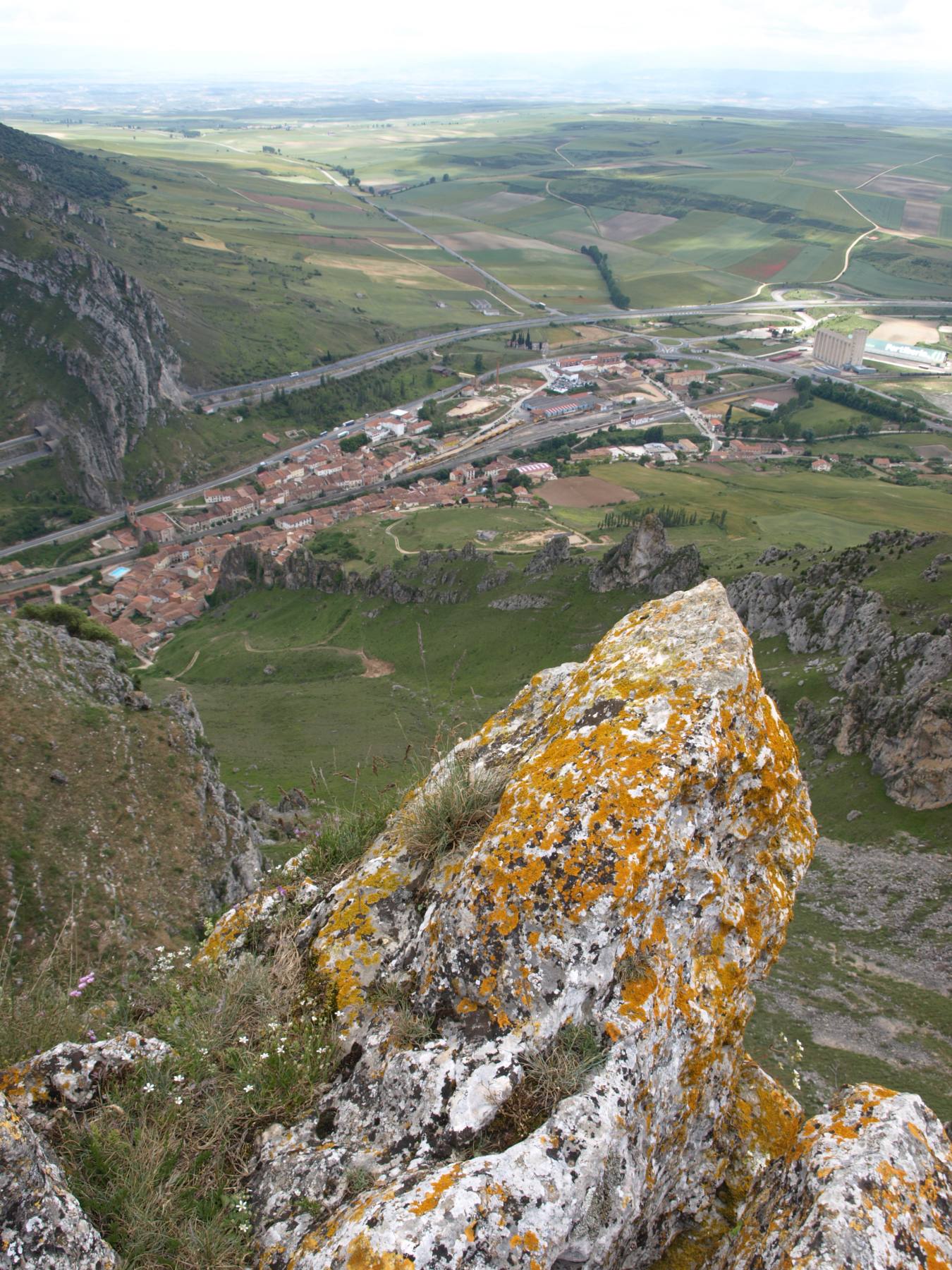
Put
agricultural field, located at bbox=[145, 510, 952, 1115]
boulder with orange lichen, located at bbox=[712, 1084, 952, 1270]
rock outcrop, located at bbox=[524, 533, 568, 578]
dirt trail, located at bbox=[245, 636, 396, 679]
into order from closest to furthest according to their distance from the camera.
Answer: boulder with orange lichen, located at bbox=[712, 1084, 952, 1270] → agricultural field, located at bbox=[145, 510, 952, 1115] → dirt trail, located at bbox=[245, 636, 396, 679] → rock outcrop, located at bbox=[524, 533, 568, 578]

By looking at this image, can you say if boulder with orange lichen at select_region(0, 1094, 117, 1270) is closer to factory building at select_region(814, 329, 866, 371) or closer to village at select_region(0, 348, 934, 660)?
village at select_region(0, 348, 934, 660)

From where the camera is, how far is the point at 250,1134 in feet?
17.9

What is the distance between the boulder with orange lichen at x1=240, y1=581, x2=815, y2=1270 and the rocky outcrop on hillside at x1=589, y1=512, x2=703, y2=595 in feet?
215

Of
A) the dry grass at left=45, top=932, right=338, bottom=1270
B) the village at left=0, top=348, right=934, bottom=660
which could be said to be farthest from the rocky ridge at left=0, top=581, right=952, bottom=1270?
the village at left=0, top=348, right=934, bottom=660

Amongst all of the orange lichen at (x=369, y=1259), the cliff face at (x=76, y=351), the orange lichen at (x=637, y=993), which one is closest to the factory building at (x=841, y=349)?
the cliff face at (x=76, y=351)

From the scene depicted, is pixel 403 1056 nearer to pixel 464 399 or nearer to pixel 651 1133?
pixel 651 1133

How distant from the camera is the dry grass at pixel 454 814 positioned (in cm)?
687

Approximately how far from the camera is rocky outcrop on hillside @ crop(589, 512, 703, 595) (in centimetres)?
7131

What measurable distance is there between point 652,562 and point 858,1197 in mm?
70184

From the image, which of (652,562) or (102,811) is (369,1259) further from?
(652,562)

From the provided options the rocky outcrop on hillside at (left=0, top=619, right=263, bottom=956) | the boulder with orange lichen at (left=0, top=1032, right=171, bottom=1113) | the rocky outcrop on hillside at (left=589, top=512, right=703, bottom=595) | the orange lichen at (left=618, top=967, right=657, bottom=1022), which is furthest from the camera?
the rocky outcrop on hillside at (left=589, top=512, right=703, bottom=595)

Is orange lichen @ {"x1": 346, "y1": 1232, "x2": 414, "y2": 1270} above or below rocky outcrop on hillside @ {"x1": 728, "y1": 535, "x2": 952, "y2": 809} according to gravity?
above

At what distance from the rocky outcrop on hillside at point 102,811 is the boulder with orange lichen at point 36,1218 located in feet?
67.3

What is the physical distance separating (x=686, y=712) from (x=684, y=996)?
2.27 meters
